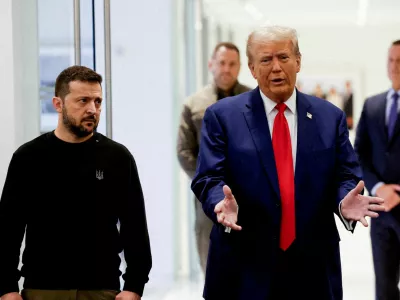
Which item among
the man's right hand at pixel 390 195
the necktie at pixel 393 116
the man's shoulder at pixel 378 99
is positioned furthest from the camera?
the man's shoulder at pixel 378 99

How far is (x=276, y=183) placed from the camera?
3.09 meters

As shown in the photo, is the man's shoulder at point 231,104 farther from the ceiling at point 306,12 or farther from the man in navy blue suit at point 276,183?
the ceiling at point 306,12

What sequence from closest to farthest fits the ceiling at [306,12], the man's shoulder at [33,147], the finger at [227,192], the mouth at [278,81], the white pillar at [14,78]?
1. the finger at [227,192]
2. the mouth at [278,81]
3. the man's shoulder at [33,147]
4. the white pillar at [14,78]
5. the ceiling at [306,12]

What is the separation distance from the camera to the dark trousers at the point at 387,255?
5.03 meters

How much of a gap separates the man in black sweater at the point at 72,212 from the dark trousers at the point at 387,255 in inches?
82.5

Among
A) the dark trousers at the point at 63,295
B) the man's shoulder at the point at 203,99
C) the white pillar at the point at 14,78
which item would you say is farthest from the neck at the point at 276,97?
the man's shoulder at the point at 203,99

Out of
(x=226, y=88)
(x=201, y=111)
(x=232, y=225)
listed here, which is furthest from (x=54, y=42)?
(x=232, y=225)

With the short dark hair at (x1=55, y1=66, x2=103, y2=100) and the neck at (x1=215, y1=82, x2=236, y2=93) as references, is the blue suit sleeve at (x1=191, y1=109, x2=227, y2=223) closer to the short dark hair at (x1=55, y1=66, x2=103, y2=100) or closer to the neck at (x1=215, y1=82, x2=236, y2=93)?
the short dark hair at (x1=55, y1=66, x2=103, y2=100)

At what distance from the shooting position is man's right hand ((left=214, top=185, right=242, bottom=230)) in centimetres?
288

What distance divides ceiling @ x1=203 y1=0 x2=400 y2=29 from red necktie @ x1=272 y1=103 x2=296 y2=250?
26.3 feet

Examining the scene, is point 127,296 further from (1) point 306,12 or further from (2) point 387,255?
(1) point 306,12

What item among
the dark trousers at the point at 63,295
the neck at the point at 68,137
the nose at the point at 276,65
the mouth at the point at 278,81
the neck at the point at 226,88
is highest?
the nose at the point at 276,65

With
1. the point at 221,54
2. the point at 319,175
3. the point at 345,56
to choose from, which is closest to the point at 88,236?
the point at 319,175

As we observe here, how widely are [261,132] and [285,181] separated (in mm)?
195
